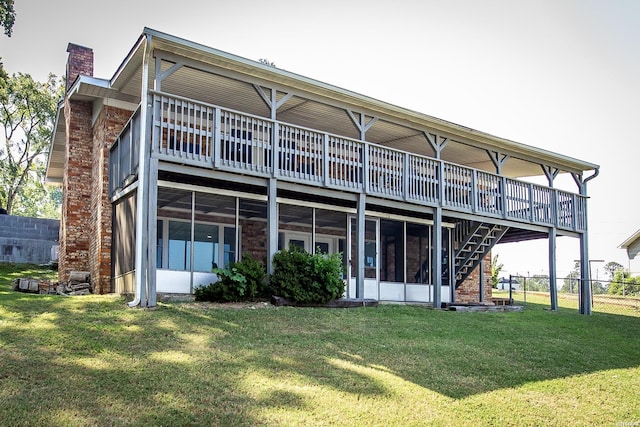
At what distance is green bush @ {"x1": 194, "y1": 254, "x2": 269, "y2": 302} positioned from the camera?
1175 cm

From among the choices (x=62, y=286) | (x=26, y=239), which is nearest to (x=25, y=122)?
(x=26, y=239)

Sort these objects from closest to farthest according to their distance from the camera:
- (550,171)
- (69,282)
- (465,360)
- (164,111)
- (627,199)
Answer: (465,360) → (164,111) → (69,282) → (550,171) → (627,199)

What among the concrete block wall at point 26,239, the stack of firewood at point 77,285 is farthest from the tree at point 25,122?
the stack of firewood at point 77,285

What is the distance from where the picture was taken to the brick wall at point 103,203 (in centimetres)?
1401

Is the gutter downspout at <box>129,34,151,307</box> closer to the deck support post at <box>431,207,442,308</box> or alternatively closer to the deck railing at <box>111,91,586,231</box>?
the deck railing at <box>111,91,586,231</box>

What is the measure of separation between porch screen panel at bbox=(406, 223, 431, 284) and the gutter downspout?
8691 mm

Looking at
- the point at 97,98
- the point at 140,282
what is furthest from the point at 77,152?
the point at 140,282

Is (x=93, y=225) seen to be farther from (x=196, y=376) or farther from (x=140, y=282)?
(x=196, y=376)

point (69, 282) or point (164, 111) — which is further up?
point (164, 111)

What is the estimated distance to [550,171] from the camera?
65.3 feet

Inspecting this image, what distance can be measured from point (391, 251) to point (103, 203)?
7630 millimetres

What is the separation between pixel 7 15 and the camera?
21.2 m

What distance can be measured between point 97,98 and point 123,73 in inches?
107

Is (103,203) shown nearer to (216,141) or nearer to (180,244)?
(180,244)
